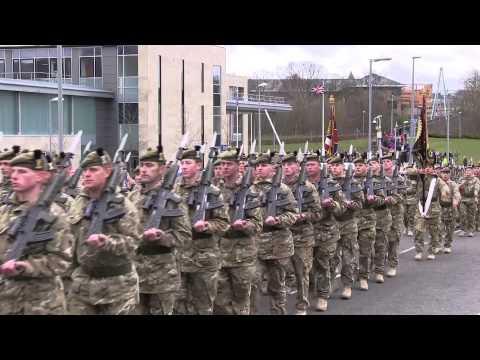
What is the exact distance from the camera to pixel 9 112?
112 feet

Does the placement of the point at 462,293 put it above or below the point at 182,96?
below

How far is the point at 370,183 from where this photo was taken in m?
12.7

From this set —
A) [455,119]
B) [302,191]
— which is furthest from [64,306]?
[455,119]

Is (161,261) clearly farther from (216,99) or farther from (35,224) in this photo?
(216,99)

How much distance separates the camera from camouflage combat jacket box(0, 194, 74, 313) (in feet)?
17.6

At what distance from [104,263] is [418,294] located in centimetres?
688

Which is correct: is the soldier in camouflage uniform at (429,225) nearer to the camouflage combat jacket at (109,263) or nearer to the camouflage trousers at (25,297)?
the camouflage combat jacket at (109,263)

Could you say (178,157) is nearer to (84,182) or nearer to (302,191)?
(84,182)

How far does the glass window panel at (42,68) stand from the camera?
39.7m

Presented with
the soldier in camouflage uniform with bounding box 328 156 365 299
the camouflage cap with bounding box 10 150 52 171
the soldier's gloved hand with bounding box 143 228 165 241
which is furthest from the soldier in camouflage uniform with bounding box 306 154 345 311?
the camouflage cap with bounding box 10 150 52 171

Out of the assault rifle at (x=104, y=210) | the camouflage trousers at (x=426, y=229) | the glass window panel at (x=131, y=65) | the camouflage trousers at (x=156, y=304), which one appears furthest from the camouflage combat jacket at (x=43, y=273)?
the glass window panel at (x=131, y=65)

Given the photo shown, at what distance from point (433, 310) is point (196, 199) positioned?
4255 mm

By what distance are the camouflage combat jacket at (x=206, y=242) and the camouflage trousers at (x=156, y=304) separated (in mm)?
649

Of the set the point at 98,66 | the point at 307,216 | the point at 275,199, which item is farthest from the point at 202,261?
the point at 98,66
